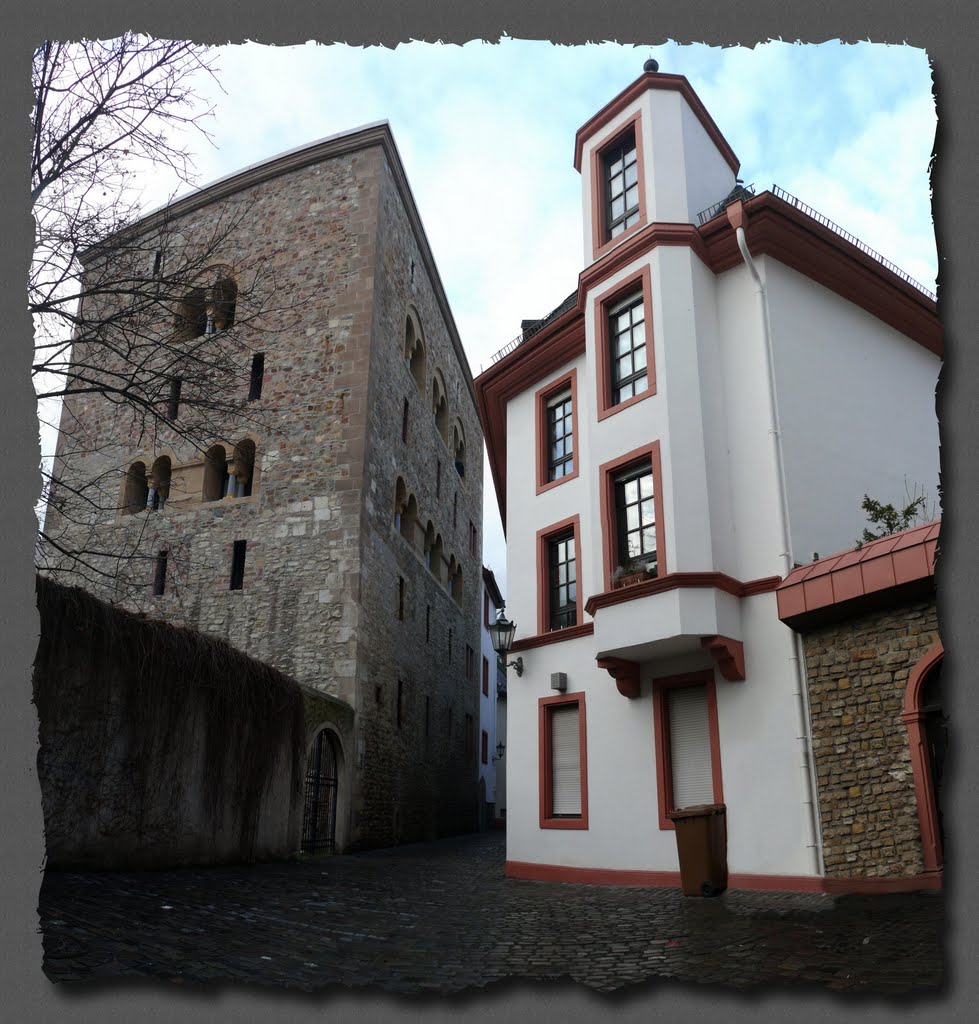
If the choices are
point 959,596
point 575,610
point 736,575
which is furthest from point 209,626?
point 959,596

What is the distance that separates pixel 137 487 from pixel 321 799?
8.83m

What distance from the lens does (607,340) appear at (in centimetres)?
1133

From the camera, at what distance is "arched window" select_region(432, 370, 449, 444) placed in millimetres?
25109

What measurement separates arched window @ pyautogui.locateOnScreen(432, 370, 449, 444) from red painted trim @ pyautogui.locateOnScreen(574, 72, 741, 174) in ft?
42.5

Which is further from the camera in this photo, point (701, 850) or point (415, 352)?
point (415, 352)

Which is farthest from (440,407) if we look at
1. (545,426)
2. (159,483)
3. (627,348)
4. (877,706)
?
(877,706)

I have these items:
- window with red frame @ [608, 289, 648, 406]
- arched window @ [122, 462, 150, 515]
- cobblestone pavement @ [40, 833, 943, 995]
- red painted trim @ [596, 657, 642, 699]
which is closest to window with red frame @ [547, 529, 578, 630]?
red painted trim @ [596, 657, 642, 699]

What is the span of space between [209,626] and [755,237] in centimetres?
1227

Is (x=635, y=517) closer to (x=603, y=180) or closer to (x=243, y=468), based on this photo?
(x=603, y=180)

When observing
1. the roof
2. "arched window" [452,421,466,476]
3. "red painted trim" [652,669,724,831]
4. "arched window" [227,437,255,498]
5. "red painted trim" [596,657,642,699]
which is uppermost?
"arched window" [452,421,466,476]

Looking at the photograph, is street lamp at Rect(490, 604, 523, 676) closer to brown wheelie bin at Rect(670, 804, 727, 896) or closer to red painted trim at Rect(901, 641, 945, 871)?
brown wheelie bin at Rect(670, 804, 727, 896)

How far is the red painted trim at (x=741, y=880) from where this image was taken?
7.40 m

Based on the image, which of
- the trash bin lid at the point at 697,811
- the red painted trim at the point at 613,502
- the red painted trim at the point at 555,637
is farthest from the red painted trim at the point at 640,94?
the trash bin lid at the point at 697,811

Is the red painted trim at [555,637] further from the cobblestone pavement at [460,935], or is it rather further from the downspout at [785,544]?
the cobblestone pavement at [460,935]
